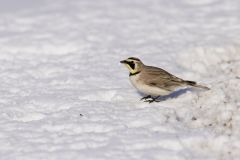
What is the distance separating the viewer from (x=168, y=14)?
11.3 metres

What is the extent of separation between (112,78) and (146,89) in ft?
3.87

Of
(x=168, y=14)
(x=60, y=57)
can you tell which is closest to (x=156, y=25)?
(x=168, y=14)

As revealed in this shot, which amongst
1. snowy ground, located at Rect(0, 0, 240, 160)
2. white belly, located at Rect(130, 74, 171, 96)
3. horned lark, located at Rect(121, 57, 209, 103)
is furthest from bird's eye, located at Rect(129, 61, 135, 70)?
snowy ground, located at Rect(0, 0, 240, 160)

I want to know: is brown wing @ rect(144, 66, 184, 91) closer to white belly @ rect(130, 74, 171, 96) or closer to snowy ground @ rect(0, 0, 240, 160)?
white belly @ rect(130, 74, 171, 96)

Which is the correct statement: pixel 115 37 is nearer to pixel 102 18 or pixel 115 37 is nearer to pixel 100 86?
pixel 102 18

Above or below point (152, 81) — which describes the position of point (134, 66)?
above

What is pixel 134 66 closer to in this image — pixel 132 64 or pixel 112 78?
pixel 132 64

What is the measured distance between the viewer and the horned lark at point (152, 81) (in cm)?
726

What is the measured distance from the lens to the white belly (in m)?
7.25

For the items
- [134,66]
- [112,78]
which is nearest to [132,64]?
[134,66]

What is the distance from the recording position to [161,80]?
7285 mm

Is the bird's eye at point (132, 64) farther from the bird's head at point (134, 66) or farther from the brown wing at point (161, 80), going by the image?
the brown wing at point (161, 80)

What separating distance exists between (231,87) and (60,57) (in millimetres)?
2947

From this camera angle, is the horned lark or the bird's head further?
the bird's head
